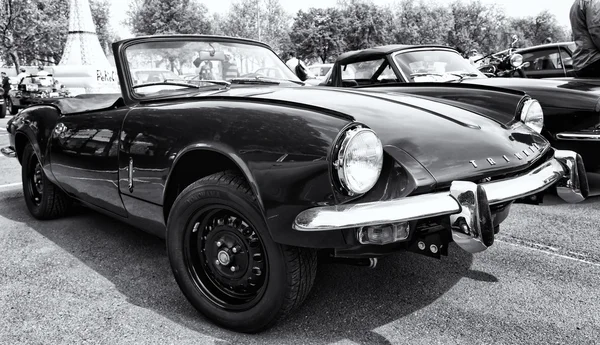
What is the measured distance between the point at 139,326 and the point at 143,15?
41.4m

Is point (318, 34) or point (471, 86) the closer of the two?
point (471, 86)

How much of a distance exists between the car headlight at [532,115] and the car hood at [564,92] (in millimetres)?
1061

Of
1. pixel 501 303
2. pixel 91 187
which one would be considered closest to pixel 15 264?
pixel 91 187

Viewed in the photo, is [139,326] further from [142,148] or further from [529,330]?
[529,330]

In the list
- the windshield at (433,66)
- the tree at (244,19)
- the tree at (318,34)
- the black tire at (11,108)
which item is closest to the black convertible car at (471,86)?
the windshield at (433,66)

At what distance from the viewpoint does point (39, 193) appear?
401 cm

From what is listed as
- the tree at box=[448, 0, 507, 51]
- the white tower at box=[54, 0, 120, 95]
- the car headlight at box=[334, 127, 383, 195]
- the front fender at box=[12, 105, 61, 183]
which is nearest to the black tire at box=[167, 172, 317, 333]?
the car headlight at box=[334, 127, 383, 195]

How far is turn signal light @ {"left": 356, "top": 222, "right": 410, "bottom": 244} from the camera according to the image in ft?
5.87

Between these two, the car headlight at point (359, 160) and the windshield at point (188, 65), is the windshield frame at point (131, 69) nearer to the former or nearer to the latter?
the windshield at point (188, 65)

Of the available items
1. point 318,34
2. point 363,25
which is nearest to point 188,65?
point 318,34

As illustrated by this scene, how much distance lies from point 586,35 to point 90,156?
4610mm

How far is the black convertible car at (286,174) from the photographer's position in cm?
180

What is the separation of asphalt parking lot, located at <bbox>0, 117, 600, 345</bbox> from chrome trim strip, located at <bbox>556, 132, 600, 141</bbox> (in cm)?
84

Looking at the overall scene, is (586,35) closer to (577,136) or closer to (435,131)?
(577,136)
